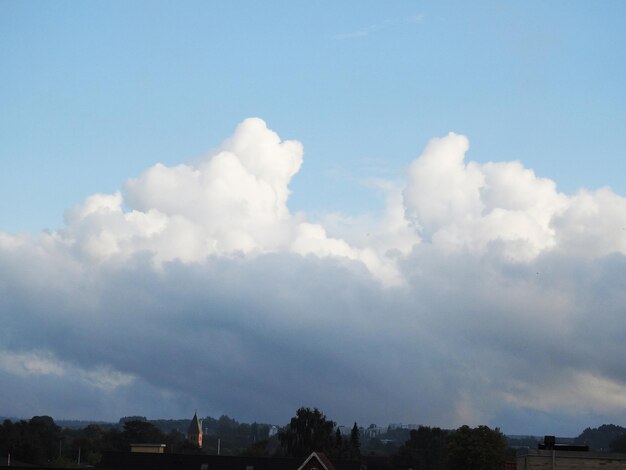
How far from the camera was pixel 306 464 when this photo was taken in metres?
112

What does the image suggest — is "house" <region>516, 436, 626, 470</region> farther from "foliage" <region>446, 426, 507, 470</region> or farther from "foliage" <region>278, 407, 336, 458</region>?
"foliage" <region>278, 407, 336, 458</region>

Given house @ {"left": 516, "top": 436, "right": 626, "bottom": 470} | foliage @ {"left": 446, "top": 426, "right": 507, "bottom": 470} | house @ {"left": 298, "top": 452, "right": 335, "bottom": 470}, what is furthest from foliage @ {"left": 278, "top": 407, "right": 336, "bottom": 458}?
house @ {"left": 516, "top": 436, "right": 626, "bottom": 470}

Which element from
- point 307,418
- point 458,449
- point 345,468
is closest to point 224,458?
point 345,468

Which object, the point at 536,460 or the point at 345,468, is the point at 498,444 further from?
the point at 536,460

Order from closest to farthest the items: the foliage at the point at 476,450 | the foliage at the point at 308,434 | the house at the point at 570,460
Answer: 1. the house at the point at 570,460
2. the foliage at the point at 476,450
3. the foliage at the point at 308,434

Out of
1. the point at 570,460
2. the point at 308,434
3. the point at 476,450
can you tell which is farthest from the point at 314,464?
the point at 308,434

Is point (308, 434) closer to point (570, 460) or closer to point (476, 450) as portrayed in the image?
point (476, 450)

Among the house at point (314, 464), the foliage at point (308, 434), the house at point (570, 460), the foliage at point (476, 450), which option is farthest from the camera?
the foliage at point (308, 434)

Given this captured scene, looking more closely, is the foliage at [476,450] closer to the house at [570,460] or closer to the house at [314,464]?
the house at [314,464]

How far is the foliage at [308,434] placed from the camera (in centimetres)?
19650

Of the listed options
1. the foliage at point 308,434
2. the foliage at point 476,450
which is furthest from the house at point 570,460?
the foliage at point 308,434

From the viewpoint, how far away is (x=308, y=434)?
649 feet

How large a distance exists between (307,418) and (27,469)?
250 feet

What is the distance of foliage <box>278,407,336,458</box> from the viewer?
196 meters
